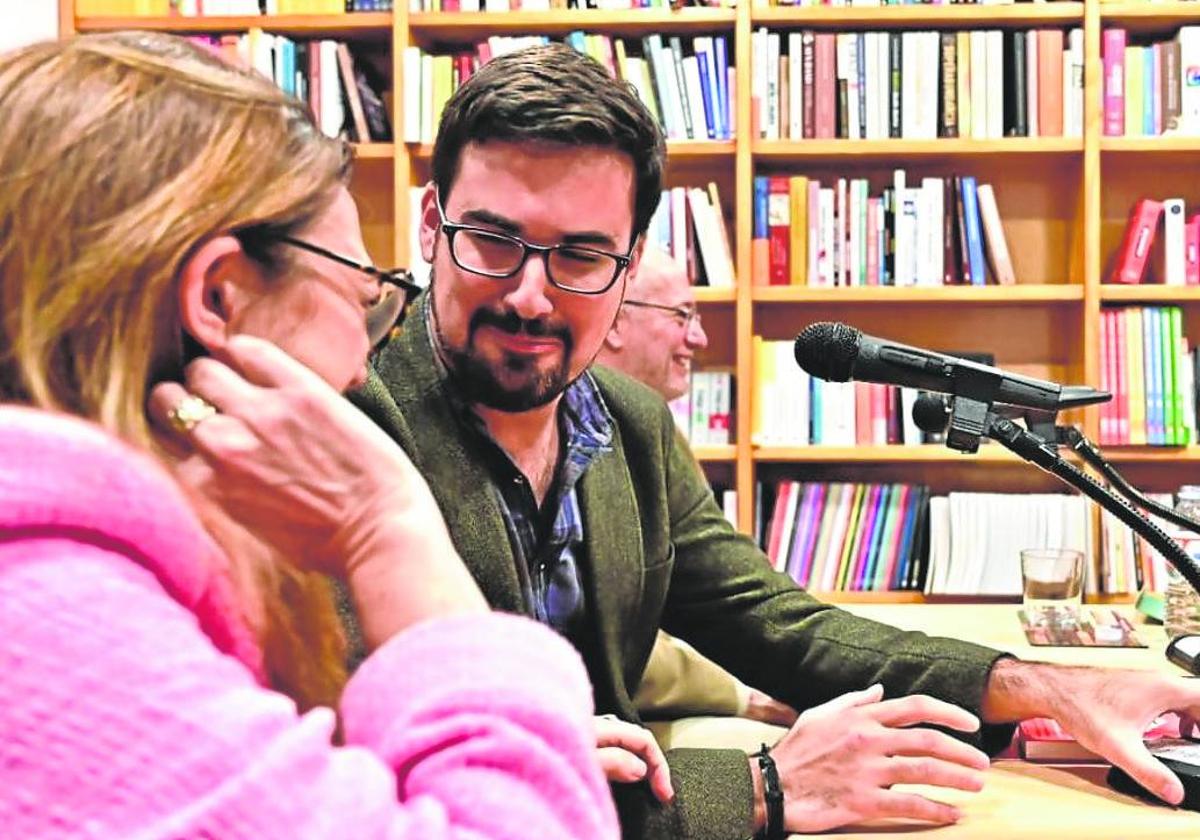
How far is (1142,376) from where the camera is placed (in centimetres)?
332

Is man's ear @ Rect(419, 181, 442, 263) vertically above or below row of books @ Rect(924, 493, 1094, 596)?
above

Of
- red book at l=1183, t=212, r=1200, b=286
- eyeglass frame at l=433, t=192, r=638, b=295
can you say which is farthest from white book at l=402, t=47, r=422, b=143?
eyeglass frame at l=433, t=192, r=638, b=295

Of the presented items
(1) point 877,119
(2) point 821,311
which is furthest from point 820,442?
(1) point 877,119

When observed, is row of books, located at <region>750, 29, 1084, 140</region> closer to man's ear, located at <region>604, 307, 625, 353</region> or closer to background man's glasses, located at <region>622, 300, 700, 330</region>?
background man's glasses, located at <region>622, 300, 700, 330</region>

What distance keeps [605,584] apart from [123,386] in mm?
827

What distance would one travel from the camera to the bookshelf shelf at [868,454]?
10.9 feet

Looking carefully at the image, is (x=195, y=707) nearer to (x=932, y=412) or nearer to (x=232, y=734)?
(x=232, y=734)

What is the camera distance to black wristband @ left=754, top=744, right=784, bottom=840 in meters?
1.18

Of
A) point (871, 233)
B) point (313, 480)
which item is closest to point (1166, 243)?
point (871, 233)

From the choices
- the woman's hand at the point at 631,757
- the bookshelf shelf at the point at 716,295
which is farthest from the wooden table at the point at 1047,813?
the bookshelf shelf at the point at 716,295

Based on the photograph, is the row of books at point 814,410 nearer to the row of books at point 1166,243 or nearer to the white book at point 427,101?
the row of books at point 1166,243

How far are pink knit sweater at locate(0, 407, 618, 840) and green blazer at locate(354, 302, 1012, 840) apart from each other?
1.78 ft

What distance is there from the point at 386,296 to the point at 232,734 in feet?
1.25

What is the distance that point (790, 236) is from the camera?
11.1 ft
